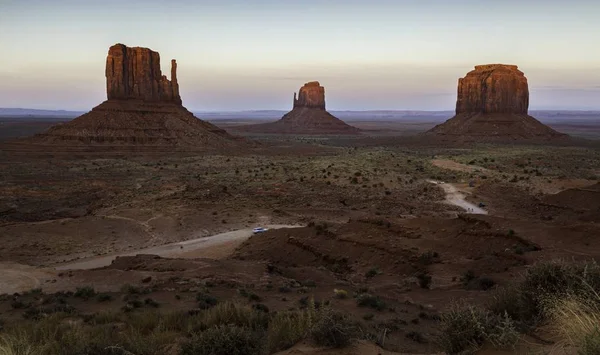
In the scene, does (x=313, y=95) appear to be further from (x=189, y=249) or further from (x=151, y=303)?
(x=151, y=303)

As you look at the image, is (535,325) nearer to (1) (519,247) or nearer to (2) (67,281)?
(1) (519,247)

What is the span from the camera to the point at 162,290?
13.5 m

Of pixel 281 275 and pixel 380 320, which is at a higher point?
pixel 380 320

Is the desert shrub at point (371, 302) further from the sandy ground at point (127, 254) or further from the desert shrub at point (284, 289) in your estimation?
the sandy ground at point (127, 254)

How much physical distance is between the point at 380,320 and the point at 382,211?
63.5ft

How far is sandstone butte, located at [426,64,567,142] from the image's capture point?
9294 centimetres

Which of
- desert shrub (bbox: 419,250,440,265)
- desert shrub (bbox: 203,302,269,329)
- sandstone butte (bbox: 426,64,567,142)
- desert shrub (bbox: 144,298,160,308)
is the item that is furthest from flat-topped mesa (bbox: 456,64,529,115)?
desert shrub (bbox: 203,302,269,329)

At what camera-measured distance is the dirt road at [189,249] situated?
1928cm

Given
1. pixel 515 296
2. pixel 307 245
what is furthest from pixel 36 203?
pixel 515 296

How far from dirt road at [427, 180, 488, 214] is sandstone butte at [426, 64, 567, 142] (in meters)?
56.6

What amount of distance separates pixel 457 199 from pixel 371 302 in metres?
23.8

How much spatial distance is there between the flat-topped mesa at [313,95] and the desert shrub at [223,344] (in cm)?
15060

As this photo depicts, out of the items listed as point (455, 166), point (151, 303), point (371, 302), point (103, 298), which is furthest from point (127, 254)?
point (455, 166)

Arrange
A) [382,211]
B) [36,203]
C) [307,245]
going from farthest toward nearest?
[36,203], [382,211], [307,245]
